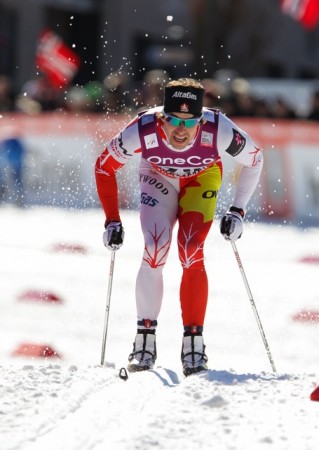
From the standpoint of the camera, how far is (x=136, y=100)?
1670 centimetres

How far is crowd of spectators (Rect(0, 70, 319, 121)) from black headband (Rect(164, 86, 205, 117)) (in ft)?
17.6

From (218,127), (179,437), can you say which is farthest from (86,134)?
(179,437)

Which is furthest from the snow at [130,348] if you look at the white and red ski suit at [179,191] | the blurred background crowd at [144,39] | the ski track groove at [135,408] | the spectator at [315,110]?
the blurred background crowd at [144,39]

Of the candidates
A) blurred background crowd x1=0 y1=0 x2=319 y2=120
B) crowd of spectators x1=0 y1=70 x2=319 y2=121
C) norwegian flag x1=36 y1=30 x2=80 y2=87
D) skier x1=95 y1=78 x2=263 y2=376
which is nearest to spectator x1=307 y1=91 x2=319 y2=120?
crowd of spectators x1=0 y1=70 x2=319 y2=121

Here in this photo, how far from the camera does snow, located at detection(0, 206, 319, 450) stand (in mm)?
5457

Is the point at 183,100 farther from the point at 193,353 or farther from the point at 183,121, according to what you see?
the point at 193,353

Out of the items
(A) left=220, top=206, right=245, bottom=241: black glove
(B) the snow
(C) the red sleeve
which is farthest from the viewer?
(C) the red sleeve

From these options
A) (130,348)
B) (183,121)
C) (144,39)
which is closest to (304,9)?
(130,348)

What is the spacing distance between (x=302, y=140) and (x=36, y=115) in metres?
4.21

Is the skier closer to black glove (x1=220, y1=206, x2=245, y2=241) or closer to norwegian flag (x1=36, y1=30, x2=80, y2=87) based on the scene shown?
black glove (x1=220, y1=206, x2=245, y2=241)

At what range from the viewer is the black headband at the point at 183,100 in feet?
23.5

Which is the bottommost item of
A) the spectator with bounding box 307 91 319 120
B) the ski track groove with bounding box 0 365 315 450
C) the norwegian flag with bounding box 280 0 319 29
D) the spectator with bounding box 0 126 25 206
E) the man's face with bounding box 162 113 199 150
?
the ski track groove with bounding box 0 365 315 450

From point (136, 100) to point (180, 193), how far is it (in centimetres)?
921

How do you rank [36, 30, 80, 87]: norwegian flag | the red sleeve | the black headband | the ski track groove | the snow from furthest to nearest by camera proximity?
1. [36, 30, 80, 87]: norwegian flag
2. the red sleeve
3. the black headband
4. the snow
5. the ski track groove
